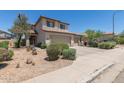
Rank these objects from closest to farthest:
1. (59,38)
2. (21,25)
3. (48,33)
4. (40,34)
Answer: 1. (21,25)
2. (48,33)
3. (40,34)
4. (59,38)

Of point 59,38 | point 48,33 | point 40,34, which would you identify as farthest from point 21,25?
point 59,38

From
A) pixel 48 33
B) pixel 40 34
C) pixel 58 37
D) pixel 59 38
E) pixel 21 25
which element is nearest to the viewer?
pixel 21 25

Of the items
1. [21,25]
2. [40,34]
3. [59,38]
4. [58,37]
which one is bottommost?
[59,38]

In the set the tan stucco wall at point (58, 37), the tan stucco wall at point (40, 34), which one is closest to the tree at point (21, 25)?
the tan stucco wall at point (40, 34)

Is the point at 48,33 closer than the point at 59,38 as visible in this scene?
Yes

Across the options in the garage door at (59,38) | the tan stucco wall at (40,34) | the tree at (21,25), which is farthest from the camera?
the garage door at (59,38)

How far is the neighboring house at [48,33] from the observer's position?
68.1 ft

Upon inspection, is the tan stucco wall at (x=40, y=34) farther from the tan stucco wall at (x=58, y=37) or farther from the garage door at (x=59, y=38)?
the garage door at (x=59, y=38)

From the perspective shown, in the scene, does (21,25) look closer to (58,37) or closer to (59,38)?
(58,37)

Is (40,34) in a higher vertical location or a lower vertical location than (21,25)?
lower

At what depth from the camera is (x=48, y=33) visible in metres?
20.8
